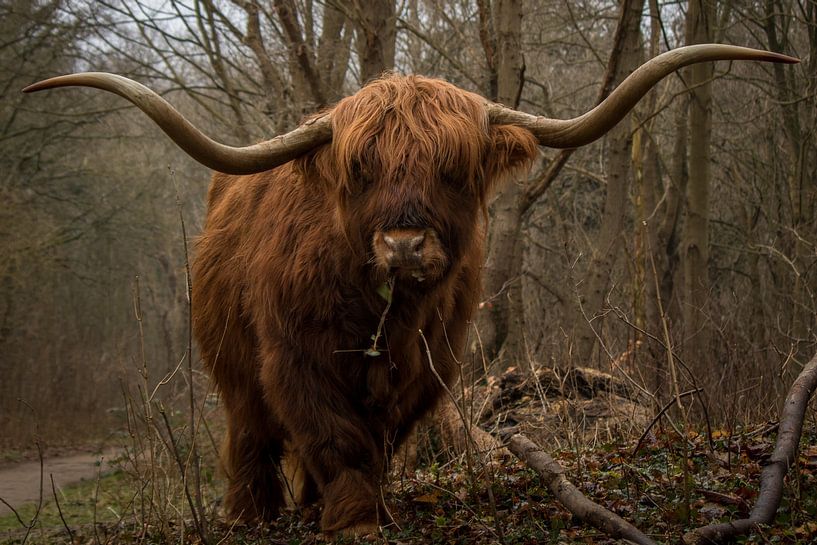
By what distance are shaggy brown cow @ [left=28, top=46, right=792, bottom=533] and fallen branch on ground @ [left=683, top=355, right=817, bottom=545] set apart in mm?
1315

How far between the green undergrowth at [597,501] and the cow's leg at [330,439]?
15 cm

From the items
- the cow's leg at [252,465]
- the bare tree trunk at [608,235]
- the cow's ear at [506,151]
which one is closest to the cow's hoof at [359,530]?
the cow's leg at [252,465]

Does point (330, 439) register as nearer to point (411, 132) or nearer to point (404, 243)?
point (404, 243)

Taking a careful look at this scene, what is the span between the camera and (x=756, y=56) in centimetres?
355

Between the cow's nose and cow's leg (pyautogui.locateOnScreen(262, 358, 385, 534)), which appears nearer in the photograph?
the cow's nose

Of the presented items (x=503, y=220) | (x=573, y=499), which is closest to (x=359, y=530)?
(x=573, y=499)

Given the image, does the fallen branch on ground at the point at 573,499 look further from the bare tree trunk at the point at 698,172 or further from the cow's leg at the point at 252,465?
the bare tree trunk at the point at 698,172

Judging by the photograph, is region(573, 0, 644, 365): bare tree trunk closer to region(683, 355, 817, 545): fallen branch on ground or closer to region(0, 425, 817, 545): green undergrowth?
region(0, 425, 817, 545): green undergrowth

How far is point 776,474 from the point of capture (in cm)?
306

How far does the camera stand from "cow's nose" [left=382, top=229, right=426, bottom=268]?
3.62 metres

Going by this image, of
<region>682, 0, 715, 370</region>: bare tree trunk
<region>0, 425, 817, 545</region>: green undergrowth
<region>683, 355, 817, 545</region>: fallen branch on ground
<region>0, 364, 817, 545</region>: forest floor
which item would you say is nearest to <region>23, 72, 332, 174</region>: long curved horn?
<region>0, 364, 817, 545</region>: forest floor

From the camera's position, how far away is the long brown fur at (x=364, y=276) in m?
3.96

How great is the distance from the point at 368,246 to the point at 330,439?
3.00ft

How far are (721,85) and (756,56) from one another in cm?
1308
